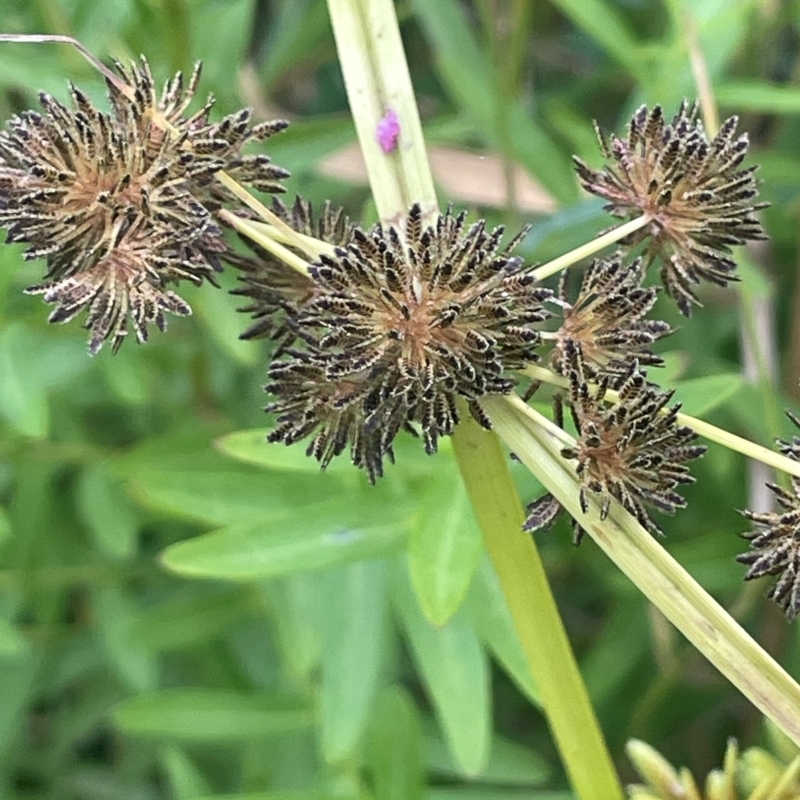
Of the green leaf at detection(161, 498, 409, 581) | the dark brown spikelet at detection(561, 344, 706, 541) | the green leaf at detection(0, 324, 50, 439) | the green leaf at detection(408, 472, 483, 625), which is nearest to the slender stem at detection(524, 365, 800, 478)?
the dark brown spikelet at detection(561, 344, 706, 541)

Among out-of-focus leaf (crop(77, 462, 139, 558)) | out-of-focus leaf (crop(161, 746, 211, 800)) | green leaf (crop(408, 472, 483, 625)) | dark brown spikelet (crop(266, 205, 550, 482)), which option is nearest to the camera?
dark brown spikelet (crop(266, 205, 550, 482))

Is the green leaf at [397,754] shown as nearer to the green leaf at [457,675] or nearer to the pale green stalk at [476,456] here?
the green leaf at [457,675]

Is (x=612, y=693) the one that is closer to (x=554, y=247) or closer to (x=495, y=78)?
(x=554, y=247)

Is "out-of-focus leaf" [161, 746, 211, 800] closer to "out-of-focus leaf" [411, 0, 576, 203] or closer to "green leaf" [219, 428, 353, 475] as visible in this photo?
"green leaf" [219, 428, 353, 475]

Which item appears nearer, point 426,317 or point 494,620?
point 426,317

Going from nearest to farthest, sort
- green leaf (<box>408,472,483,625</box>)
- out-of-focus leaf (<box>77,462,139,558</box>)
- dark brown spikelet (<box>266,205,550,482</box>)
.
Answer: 1. dark brown spikelet (<box>266,205,550,482</box>)
2. green leaf (<box>408,472,483,625</box>)
3. out-of-focus leaf (<box>77,462,139,558</box>)

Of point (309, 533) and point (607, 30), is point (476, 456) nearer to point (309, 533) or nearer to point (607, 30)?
point (309, 533)

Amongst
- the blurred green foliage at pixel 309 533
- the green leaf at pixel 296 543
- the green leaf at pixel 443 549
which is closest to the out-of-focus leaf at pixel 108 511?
the blurred green foliage at pixel 309 533

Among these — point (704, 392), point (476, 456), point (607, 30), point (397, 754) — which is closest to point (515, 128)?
point (607, 30)
